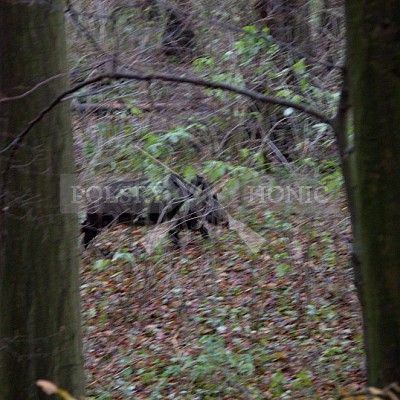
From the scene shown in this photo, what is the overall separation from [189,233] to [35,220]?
5.48m

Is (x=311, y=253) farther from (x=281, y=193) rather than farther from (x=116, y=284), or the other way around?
(x=116, y=284)

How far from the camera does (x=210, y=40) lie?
35.6ft

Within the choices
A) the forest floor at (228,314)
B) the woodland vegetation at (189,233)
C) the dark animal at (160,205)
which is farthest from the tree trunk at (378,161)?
the dark animal at (160,205)

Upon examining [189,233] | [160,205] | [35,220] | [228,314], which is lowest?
[228,314]

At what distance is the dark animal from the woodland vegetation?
199 mm

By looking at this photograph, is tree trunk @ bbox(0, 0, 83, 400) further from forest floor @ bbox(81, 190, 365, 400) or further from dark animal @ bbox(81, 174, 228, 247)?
dark animal @ bbox(81, 174, 228, 247)

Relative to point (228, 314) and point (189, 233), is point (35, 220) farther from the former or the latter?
point (189, 233)

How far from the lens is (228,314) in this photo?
30.4 feet

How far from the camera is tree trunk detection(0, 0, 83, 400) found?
507cm

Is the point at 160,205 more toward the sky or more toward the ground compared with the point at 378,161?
more toward the sky

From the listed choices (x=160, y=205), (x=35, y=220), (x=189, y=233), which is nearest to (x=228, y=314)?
(x=189, y=233)

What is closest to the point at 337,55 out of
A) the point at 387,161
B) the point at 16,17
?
the point at 16,17

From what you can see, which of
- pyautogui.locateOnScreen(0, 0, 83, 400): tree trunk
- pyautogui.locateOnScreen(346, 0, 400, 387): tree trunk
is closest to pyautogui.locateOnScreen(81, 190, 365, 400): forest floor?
pyautogui.locateOnScreen(0, 0, 83, 400): tree trunk

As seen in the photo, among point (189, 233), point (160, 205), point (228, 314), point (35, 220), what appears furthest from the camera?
point (189, 233)
